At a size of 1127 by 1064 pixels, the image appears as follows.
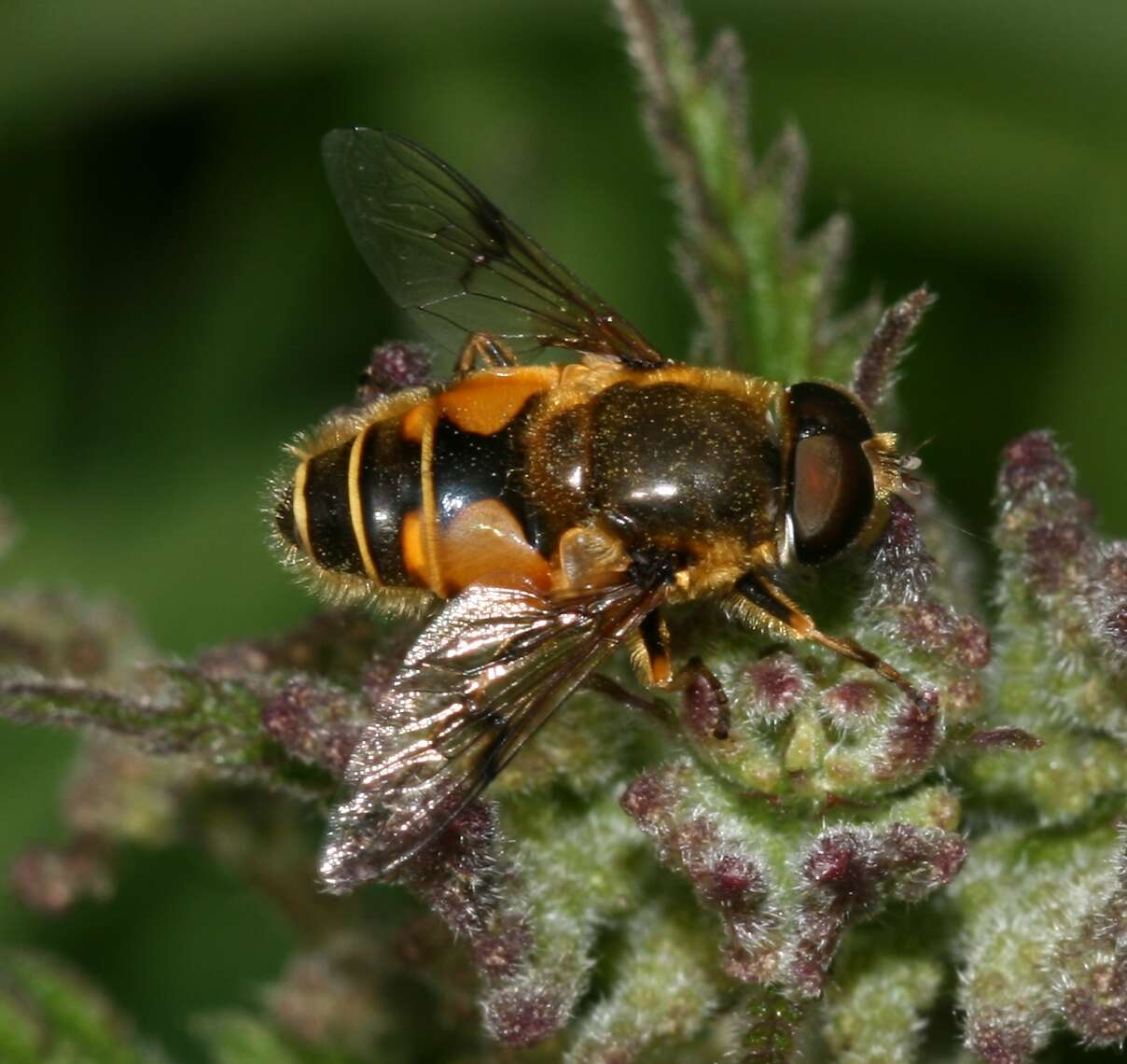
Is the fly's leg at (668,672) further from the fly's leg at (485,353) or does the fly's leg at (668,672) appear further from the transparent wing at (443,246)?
the transparent wing at (443,246)

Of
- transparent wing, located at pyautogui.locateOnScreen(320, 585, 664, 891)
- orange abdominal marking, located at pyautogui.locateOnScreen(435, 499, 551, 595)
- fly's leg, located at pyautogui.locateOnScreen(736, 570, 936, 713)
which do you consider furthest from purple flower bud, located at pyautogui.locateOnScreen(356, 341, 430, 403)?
fly's leg, located at pyautogui.locateOnScreen(736, 570, 936, 713)

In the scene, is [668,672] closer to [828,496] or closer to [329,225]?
[828,496]

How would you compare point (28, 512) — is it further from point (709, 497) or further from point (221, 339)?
point (709, 497)

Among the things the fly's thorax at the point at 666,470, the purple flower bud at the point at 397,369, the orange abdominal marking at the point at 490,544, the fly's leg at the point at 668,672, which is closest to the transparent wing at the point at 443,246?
the purple flower bud at the point at 397,369

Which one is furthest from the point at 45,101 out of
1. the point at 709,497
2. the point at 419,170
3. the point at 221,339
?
the point at 709,497

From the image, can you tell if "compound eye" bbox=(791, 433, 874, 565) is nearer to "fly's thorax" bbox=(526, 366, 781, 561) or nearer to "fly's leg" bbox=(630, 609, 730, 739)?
"fly's thorax" bbox=(526, 366, 781, 561)

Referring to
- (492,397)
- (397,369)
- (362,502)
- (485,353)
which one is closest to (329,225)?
(485,353)
